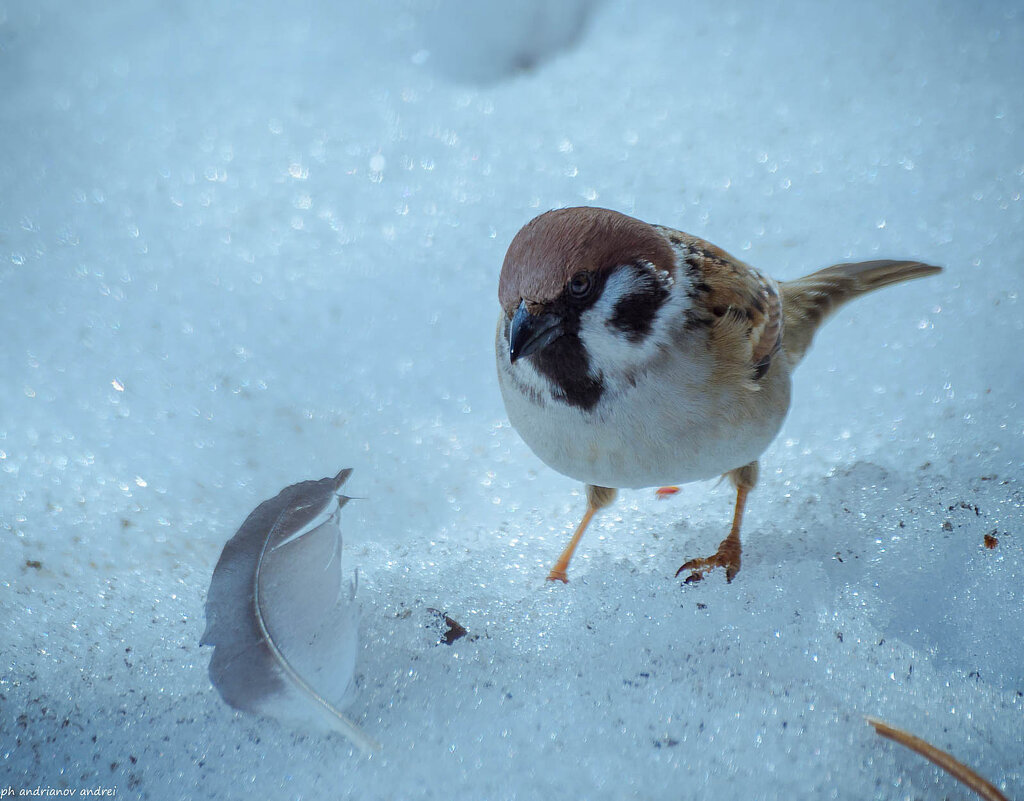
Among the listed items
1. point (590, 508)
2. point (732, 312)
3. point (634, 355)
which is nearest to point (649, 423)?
point (634, 355)

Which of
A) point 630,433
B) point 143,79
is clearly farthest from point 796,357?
point 143,79

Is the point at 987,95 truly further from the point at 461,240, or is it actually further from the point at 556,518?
the point at 556,518

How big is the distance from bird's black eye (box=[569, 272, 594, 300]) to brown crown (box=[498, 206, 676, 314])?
0.04ft

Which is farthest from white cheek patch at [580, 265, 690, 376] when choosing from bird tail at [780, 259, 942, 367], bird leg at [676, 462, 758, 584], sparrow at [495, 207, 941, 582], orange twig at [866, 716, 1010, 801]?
orange twig at [866, 716, 1010, 801]

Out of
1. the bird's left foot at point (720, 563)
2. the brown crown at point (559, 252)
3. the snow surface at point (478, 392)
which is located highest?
the brown crown at point (559, 252)

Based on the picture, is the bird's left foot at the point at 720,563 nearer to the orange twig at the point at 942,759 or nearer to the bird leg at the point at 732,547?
the bird leg at the point at 732,547

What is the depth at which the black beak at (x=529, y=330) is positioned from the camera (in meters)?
1.44

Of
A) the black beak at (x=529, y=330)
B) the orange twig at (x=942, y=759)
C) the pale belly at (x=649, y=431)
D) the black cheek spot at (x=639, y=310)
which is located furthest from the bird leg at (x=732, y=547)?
the black beak at (x=529, y=330)

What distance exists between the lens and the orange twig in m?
1.31

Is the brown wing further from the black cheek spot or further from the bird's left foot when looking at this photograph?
the bird's left foot

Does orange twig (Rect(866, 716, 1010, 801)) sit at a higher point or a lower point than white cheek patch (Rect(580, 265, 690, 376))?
lower

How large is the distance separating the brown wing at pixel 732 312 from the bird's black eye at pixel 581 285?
0.33m

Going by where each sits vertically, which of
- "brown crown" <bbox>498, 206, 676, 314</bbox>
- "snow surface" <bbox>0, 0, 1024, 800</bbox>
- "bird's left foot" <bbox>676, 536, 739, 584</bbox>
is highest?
"brown crown" <bbox>498, 206, 676, 314</bbox>

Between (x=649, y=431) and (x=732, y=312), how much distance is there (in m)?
0.36
